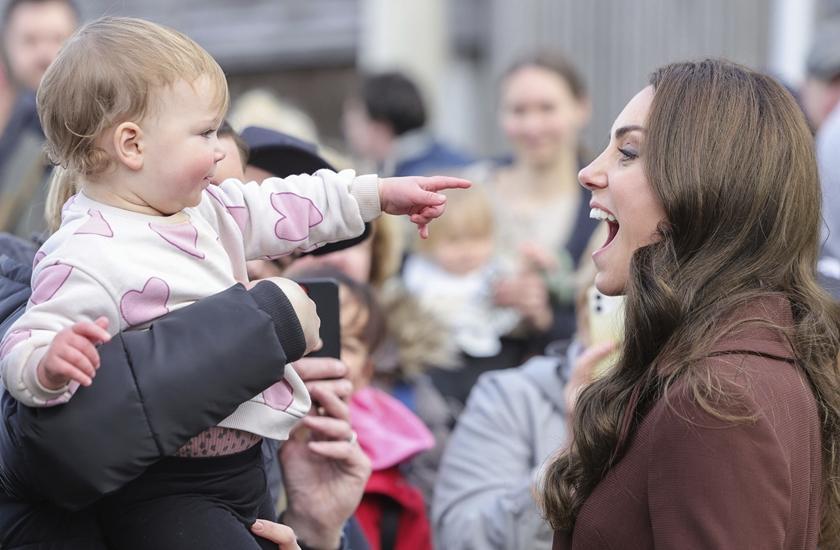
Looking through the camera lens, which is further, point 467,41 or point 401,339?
point 467,41

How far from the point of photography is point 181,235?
1.81 m

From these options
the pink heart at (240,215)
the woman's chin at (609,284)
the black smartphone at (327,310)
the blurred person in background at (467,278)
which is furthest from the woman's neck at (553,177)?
the pink heart at (240,215)

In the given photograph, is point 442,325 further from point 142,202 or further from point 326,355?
point 142,202

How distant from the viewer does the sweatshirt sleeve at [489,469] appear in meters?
2.92

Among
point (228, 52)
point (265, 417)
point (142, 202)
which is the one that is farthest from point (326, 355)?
point (228, 52)

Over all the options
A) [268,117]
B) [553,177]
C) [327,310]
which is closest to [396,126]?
[553,177]

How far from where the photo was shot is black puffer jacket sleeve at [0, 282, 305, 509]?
163 centimetres

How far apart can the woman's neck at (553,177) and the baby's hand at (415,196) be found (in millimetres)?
3128

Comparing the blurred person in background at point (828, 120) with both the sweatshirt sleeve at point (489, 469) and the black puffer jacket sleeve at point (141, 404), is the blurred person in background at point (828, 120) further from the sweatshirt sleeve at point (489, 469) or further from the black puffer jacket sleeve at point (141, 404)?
the black puffer jacket sleeve at point (141, 404)

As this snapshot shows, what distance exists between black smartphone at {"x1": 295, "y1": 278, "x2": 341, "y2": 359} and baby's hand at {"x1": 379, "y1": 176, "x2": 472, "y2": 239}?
294mm

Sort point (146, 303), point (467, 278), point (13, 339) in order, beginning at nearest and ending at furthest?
point (13, 339)
point (146, 303)
point (467, 278)

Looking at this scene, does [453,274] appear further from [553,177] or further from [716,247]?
[716,247]

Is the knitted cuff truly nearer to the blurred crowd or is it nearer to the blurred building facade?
the blurred crowd

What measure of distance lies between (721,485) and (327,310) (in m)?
0.87
